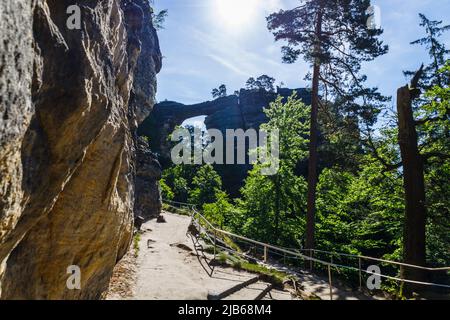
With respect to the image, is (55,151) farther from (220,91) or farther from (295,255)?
(220,91)

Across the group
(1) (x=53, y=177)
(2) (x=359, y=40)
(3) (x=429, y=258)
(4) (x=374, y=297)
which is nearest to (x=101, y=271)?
(1) (x=53, y=177)

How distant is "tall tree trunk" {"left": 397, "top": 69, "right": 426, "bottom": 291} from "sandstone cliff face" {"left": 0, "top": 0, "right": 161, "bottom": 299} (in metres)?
9.13

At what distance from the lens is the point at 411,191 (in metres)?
11.3

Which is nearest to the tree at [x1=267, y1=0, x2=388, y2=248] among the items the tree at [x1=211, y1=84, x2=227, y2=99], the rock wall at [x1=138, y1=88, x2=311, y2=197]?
the rock wall at [x1=138, y1=88, x2=311, y2=197]

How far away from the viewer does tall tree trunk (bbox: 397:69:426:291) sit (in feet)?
34.9

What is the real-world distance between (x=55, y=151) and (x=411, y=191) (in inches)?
440

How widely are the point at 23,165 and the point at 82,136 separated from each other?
3.74 feet

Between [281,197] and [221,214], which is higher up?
[281,197]

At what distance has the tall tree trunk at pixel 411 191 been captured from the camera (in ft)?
34.9

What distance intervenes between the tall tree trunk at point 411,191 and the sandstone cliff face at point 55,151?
913 centimetres

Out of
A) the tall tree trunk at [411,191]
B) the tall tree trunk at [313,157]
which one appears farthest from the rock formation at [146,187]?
the tall tree trunk at [411,191]

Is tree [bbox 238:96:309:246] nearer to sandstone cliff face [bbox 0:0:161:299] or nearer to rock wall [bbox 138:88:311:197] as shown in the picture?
sandstone cliff face [bbox 0:0:161:299]

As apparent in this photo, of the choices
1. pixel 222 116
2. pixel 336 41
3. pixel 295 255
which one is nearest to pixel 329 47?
pixel 336 41

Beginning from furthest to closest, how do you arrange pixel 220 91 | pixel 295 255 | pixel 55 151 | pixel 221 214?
pixel 220 91 → pixel 221 214 → pixel 295 255 → pixel 55 151
